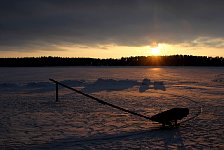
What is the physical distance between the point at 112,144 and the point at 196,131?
262 cm

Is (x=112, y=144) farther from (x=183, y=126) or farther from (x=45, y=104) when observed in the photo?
(x=45, y=104)

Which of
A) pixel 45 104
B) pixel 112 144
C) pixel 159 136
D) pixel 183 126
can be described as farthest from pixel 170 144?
pixel 45 104

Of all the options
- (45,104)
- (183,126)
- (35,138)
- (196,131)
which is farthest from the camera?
(45,104)

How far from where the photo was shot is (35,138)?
291 inches

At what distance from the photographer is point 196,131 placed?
8.16 metres

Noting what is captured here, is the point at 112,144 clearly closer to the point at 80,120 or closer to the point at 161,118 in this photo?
the point at 161,118

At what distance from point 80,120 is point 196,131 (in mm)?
3690

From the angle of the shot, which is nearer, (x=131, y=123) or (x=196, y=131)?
(x=196, y=131)

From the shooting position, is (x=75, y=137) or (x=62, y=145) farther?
(x=75, y=137)

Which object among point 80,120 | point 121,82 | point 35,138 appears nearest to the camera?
point 35,138

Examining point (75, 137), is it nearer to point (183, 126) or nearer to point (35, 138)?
point (35, 138)

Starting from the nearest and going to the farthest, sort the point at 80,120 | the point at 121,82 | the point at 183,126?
the point at 183,126 → the point at 80,120 → the point at 121,82

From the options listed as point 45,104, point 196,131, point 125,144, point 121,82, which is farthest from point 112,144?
point 121,82

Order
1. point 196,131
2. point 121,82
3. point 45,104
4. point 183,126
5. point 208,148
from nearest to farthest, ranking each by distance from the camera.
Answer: point 208,148 < point 196,131 < point 183,126 < point 45,104 < point 121,82
